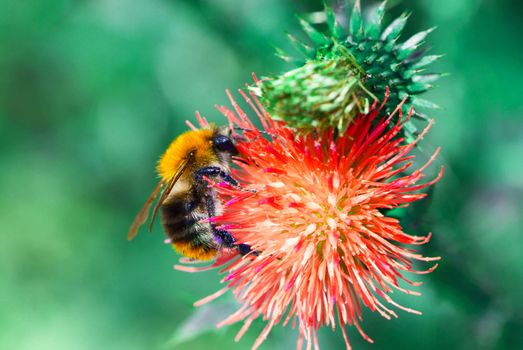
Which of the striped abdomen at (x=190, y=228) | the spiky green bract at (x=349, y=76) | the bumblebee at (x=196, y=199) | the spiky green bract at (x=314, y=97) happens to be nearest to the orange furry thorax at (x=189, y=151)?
the bumblebee at (x=196, y=199)

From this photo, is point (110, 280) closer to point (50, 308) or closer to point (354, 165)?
point (50, 308)

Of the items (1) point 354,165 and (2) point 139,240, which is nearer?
(1) point 354,165

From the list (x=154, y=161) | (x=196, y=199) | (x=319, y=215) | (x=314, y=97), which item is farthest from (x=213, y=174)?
(x=154, y=161)

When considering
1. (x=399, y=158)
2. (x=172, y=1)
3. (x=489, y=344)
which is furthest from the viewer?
(x=172, y=1)

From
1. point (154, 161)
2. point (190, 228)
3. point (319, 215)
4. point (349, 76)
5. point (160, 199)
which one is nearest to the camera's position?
point (349, 76)

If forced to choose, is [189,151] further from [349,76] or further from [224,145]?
[349,76]

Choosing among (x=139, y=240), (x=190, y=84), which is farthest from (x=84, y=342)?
(x=190, y=84)

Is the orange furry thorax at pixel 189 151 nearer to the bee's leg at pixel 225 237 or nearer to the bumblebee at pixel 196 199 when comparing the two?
the bumblebee at pixel 196 199
